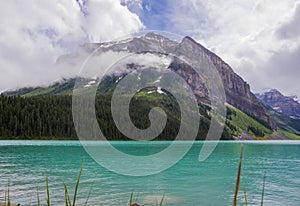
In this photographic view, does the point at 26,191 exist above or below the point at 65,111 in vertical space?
below

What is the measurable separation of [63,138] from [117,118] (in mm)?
39546

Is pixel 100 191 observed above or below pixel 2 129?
below

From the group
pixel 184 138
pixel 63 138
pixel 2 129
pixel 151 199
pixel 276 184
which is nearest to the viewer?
pixel 151 199

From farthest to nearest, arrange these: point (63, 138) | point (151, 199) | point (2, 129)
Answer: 1. point (63, 138)
2. point (2, 129)
3. point (151, 199)

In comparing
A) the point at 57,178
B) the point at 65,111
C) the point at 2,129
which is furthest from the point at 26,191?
the point at 65,111

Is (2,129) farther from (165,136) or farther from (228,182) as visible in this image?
(228,182)

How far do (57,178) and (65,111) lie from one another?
5232 inches

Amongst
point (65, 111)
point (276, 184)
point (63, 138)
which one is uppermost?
point (65, 111)

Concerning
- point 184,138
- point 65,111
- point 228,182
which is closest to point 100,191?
point 228,182

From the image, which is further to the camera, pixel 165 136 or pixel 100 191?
pixel 165 136

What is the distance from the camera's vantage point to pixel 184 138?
199m

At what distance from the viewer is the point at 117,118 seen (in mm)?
173000

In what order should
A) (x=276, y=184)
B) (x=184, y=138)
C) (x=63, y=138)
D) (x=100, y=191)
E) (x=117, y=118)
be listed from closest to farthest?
(x=100, y=191) → (x=276, y=184) → (x=63, y=138) → (x=117, y=118) → (x=184, y=138)

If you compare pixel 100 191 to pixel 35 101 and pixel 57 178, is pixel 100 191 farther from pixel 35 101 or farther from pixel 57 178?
pixel 35 101
